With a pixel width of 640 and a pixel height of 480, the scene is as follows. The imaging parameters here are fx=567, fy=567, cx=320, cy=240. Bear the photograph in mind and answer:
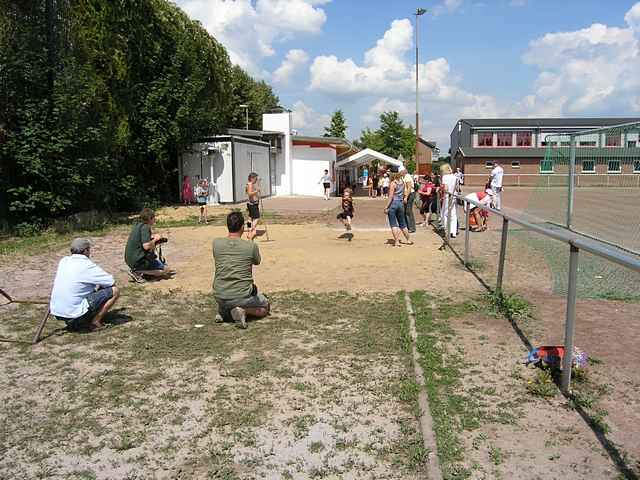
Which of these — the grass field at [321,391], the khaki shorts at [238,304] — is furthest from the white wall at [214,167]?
the khaki shorts at [238,304]

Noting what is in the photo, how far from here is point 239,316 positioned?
661 cm

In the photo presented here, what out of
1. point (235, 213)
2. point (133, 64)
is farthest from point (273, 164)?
point (235, 213)

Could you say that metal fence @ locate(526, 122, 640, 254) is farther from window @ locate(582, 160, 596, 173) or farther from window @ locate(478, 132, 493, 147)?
window @ locate(478, 132, 493, 147)

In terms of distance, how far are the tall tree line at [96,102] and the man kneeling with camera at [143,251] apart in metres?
8.71

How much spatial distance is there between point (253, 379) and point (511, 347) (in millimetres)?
2621

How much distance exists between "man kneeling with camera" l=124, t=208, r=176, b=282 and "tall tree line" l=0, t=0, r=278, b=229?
8.71 m

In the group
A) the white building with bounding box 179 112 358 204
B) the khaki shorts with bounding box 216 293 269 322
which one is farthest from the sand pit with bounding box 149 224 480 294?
the white building with bounding box 179 112 358 204

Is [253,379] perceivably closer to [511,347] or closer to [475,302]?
[511,347]

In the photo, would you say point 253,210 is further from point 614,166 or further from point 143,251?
point 614,166

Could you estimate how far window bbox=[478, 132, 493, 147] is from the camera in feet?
227

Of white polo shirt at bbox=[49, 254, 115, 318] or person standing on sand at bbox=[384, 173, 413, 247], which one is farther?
person standing on sand at bbox=[384, 173, 413, 247]

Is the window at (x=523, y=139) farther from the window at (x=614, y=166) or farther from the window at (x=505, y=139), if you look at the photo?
the window at (x=614, y=166)

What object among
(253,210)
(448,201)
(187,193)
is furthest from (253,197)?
(187,193)

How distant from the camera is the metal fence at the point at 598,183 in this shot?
31.9 ft
